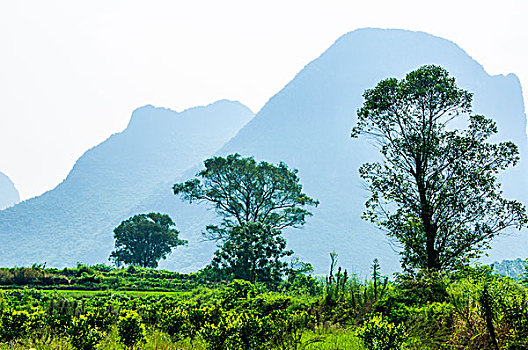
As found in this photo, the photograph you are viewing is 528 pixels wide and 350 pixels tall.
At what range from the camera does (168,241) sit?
4712 centimetres

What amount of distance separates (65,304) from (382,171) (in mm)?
10427

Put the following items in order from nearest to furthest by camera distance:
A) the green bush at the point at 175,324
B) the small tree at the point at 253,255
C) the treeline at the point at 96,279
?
the green bush at the point at 175,324 < the treeline at the point at 96,279 < the small tree at the point at 253,255

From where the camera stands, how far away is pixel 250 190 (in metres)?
31.1

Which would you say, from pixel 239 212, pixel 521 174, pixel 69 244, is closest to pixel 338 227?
pixel 521 174

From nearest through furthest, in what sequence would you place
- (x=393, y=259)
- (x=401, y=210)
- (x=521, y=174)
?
(x=401, y=210) → (x=393, y=259) → (x=521, y=174)

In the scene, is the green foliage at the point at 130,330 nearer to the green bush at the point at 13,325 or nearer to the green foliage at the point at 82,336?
the green foliage at the point at 82,336

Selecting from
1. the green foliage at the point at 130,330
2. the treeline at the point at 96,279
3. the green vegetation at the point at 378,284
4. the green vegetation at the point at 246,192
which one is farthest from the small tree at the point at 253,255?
the green foliage at the point at 130,330

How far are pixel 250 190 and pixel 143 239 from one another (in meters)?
20.9

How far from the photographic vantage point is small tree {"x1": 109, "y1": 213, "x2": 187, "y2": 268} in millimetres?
46000

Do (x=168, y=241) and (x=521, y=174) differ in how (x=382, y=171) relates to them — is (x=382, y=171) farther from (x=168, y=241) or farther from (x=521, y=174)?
(x=521, y=174)

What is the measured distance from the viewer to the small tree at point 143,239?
46.0 m

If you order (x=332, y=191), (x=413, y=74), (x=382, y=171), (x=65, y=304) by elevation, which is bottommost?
(x=65, y=304)

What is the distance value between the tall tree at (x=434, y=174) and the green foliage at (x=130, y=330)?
9004mm

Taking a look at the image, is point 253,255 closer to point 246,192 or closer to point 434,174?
point 246,192
